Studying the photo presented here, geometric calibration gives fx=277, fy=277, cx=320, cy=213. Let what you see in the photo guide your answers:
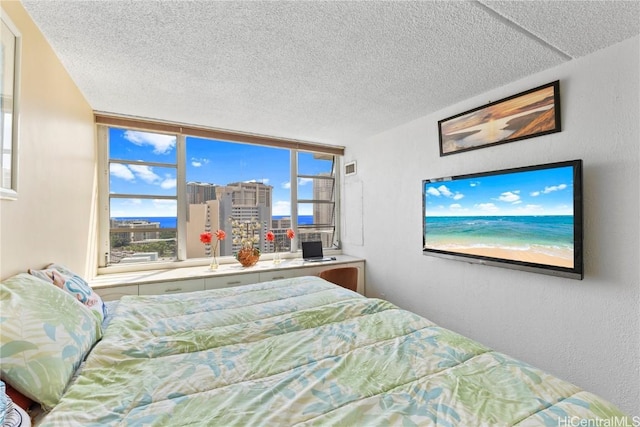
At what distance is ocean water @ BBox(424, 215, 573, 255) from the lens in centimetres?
190

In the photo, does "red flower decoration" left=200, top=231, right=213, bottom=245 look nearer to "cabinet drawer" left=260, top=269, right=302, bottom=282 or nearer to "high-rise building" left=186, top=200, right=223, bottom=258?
"high-rise building" left=186, top=200, right=223, bottom=258

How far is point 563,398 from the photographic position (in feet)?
3.04

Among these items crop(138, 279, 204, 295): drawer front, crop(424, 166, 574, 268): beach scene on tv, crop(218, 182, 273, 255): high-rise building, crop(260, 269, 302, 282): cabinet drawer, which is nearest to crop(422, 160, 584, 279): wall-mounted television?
crop(424, 166, 574, 268): beach scene on tv

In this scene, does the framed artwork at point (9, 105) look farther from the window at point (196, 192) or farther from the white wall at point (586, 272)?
the white wall at point (586, 272)

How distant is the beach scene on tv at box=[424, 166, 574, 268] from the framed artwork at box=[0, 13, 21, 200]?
3.01m

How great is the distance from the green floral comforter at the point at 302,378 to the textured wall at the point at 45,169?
2.05 ft

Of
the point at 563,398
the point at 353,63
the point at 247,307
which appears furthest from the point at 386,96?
the point at 563,398

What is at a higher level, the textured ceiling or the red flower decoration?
the textured ceiling

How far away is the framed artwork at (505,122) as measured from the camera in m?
2.03

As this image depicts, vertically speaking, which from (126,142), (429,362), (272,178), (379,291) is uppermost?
(126,142)

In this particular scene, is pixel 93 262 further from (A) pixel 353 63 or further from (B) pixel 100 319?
(A) pixel 353 63

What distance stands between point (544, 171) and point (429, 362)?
1683mm

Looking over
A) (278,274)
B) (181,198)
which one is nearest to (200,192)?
(181,198)

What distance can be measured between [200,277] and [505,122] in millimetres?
3213
